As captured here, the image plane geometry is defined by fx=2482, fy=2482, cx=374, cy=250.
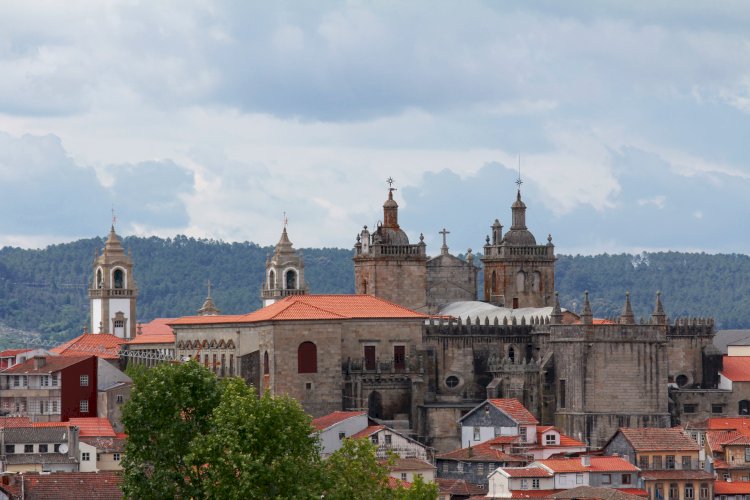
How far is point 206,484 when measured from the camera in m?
108

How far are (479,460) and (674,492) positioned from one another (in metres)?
11.0

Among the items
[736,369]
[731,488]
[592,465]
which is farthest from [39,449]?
[736,369]

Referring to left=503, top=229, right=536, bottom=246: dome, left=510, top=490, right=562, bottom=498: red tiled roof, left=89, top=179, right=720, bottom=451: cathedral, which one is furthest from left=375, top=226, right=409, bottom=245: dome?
left=510, top=490, right=562, bottom=498: red tiled roof

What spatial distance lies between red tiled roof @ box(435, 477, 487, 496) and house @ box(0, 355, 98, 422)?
3159cm

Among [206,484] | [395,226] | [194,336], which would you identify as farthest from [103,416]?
[206,484]

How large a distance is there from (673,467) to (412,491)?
87.1ft

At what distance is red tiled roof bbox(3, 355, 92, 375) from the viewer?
15988 cm

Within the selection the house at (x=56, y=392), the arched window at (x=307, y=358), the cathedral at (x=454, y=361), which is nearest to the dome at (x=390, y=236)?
the cathedral at (x=454, y=361)

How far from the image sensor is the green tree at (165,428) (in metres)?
111

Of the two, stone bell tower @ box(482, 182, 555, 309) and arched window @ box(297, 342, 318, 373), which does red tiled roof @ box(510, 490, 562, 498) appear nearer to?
arched window @ box(297, 342, 318, 373)

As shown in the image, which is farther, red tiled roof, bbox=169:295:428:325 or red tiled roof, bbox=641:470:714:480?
red tiled roof, bbox=169:295:428:325

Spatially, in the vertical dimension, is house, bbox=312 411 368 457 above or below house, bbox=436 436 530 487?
above

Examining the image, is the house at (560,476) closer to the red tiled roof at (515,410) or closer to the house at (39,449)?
the red tiled roof at (515,410)

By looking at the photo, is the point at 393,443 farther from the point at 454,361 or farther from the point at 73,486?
the point at 73,486
